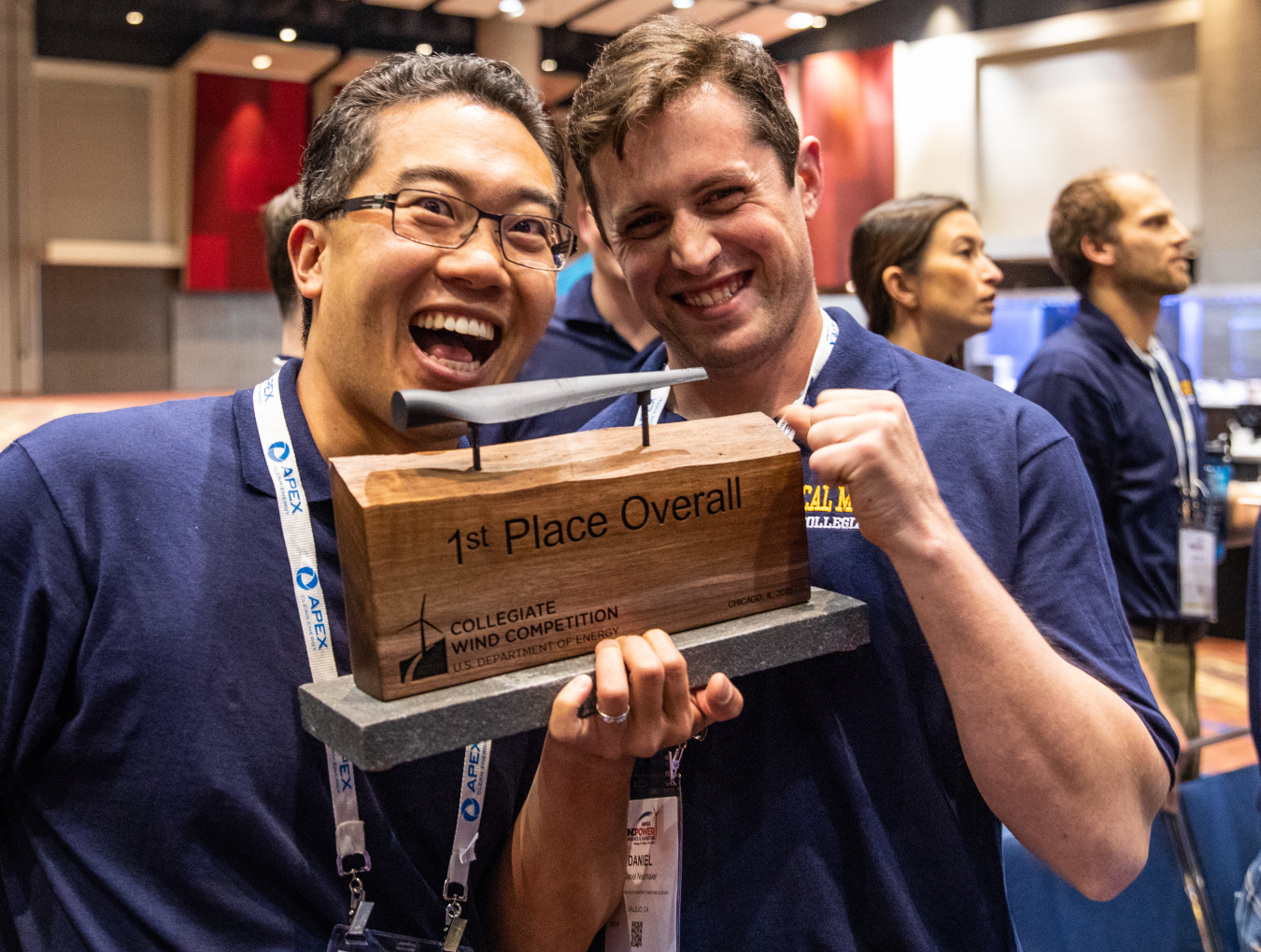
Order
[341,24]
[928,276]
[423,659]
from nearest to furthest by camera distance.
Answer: [423,659] → [928,276] → [341,24]

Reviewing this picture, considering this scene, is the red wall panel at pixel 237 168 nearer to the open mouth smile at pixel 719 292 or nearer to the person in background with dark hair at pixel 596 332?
the person in background with dark hair at pixel 596 332

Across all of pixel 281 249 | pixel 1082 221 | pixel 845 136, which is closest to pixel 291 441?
pixel 281 249

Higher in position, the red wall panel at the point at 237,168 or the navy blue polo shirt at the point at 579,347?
the red wall panel at the point at 237,168

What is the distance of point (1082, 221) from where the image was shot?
3.41 meters

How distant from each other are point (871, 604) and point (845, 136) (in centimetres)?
721

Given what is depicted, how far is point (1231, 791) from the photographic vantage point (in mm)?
2066

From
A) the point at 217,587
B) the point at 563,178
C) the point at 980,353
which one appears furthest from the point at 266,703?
the point at 980,353

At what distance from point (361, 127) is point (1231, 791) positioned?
204cm

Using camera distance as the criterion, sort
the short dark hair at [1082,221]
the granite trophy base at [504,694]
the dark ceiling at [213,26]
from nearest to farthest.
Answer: the granite trophy base at [504,694], the short dark hair at [1082,221], the dark ceiling at [213,26]

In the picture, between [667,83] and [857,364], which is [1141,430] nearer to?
[857,364]

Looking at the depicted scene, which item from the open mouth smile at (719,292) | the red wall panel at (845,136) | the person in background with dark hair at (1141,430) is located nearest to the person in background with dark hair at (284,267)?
the open mouth smile at (719,292)

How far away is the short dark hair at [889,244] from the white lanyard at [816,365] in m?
1.95

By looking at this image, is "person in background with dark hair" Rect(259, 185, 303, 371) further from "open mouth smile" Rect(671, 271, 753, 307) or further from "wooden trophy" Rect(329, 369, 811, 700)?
"wooden trophy" Rect(329, 369, 811, 700)

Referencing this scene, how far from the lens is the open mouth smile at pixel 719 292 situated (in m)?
1.27
